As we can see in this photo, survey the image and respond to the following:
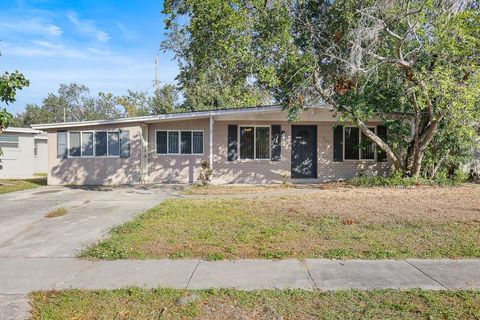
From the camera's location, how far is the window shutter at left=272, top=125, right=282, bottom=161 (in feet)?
53.0

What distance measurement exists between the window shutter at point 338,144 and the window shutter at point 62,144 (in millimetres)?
11286

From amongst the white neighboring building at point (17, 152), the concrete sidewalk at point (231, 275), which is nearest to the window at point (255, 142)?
the concrete sidewalk at point (231, 275)

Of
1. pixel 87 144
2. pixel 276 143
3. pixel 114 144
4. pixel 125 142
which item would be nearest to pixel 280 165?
pixel 276 143

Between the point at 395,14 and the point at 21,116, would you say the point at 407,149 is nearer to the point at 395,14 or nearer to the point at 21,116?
the point at 395,14

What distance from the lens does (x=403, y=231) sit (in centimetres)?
678

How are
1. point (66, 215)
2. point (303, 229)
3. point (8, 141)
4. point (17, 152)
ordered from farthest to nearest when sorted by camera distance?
point (17, 152) → point (8, 141) → point (66, 215) → point (303, 229)

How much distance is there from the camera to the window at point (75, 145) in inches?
618

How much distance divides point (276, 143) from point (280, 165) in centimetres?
95

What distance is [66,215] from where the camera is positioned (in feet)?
29.2

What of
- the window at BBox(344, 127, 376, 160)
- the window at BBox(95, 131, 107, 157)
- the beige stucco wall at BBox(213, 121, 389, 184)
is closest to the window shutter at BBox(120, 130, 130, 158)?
the window at BBox(95, 131, 107, 157)

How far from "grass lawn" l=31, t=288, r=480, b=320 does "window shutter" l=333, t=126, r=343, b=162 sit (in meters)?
12.6

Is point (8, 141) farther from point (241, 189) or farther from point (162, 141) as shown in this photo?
point (241, 189)

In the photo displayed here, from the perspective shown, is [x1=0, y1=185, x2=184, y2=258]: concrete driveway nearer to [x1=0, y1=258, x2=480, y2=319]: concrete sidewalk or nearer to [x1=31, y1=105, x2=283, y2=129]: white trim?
[x1=0, y1=258, x2=480, y2=319]: concrete sidewalk

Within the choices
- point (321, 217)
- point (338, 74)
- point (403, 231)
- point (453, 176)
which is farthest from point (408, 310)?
point (453, 176)
